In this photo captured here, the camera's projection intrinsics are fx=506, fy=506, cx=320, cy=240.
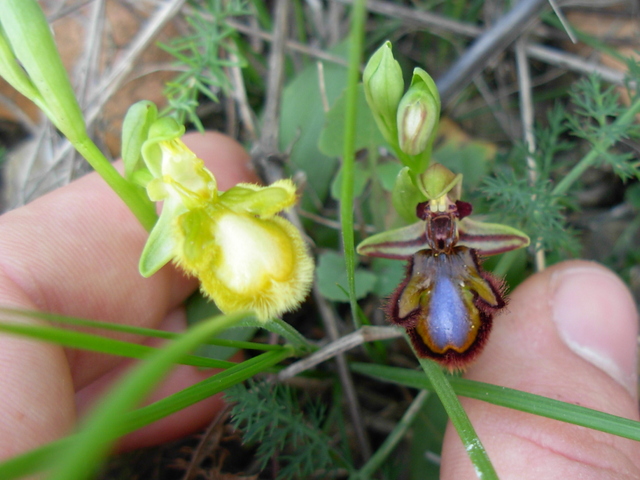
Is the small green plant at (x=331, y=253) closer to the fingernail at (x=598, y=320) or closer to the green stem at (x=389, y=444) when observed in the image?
the green stem at (x=389, y=444)

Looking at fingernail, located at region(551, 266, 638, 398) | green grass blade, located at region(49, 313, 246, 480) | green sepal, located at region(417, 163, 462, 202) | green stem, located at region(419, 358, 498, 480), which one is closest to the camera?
green grass blade, located at region(49, 313, 246, 480)

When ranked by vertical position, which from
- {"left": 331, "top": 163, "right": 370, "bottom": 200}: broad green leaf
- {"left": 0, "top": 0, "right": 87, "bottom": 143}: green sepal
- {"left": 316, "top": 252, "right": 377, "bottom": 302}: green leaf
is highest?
{"left": 0, "top": 0, "right": 87, "bottom": 143}: green sepal

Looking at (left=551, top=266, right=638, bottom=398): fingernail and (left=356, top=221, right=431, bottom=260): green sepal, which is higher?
(left=356, top=221, right=431, bottom=260): green sepal

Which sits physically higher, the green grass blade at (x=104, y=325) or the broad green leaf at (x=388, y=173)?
the green grass blade at (x=104, y=325)

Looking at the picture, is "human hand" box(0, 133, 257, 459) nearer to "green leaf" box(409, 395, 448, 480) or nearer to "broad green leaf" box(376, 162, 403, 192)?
"broad green leaf" box(376, 162, 403, 192)

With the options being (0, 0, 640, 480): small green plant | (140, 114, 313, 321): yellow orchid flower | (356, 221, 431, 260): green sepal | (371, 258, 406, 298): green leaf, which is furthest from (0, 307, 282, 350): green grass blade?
(371, 258, 406, 298): green leaf

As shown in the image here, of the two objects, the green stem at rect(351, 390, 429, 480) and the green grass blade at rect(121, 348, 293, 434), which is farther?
the green stem at rect(351, 390, 429, 480)

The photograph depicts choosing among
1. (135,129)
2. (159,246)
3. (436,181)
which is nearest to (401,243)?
(436,181)

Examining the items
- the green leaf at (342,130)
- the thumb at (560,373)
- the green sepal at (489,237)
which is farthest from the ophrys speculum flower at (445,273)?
the green leaf at (342,130)
